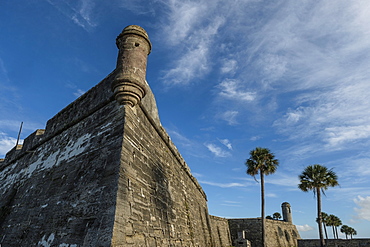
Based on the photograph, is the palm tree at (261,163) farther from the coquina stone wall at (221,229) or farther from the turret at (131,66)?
the turret at (131,66)

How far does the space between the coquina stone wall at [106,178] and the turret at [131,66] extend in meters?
0.03

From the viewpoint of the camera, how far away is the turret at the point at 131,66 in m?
6.31

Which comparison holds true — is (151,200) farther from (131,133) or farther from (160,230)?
(131,133)

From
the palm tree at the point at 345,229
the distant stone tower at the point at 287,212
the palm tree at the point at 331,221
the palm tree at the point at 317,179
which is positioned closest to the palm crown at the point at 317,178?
the palm tree at the point at 317,179

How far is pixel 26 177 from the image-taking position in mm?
8930

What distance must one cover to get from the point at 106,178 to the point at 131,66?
326 cm

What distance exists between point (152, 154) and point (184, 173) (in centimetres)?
457

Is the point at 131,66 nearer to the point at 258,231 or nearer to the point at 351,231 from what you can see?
the point at 258,231

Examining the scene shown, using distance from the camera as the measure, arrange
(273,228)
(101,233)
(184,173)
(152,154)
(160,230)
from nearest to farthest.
→ (101,233), (160,230), (152,154), (184,173), (273,228)

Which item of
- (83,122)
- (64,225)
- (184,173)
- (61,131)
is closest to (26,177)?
(61,131)

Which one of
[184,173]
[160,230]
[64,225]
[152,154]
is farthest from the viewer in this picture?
[184,173]

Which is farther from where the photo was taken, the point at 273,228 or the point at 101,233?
the point at 273,228

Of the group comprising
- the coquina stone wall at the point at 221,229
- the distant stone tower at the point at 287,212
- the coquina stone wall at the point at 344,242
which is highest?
the distant stone tower at the point at 287,212

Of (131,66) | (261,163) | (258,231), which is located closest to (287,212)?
(258,231)
